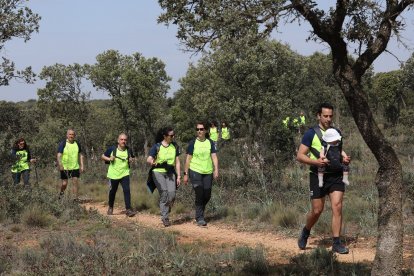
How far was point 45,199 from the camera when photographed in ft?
36.2

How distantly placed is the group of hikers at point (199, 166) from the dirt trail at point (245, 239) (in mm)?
225

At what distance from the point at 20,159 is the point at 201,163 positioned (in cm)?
565

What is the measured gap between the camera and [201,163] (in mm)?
9711

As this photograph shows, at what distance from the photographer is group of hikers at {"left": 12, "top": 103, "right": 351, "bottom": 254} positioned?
21.3ft

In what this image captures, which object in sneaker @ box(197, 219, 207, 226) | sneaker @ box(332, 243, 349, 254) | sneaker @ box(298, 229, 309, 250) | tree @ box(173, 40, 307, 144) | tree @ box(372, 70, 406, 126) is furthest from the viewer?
tree @ box(372, 70, 406, 126)

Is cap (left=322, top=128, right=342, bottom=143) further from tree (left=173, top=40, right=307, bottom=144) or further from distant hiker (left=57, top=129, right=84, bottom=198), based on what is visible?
tree (left=173, top=40, right=307, bottom=144)

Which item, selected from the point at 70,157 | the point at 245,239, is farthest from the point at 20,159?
the point at 245,239

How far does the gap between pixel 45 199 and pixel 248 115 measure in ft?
29.6

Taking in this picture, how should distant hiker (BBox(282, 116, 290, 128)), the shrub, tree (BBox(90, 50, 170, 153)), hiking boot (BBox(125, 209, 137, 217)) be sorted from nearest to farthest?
the shrub < hiking boot (BBox(125, 209, 137, 217)) < distant hiker (BBox(282, 116, 290, 128)) < tree (BBox(90, 50, 170, 153))

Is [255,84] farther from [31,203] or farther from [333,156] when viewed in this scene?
[333,156]

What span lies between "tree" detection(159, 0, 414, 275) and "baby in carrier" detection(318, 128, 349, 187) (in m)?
1.64

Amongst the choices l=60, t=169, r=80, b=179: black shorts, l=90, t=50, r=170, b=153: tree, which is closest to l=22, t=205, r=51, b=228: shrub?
l=60, t=169, r=80, b=179: black shorts

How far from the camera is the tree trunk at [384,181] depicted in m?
4.59

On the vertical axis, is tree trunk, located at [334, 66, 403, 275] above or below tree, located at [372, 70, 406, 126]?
below
